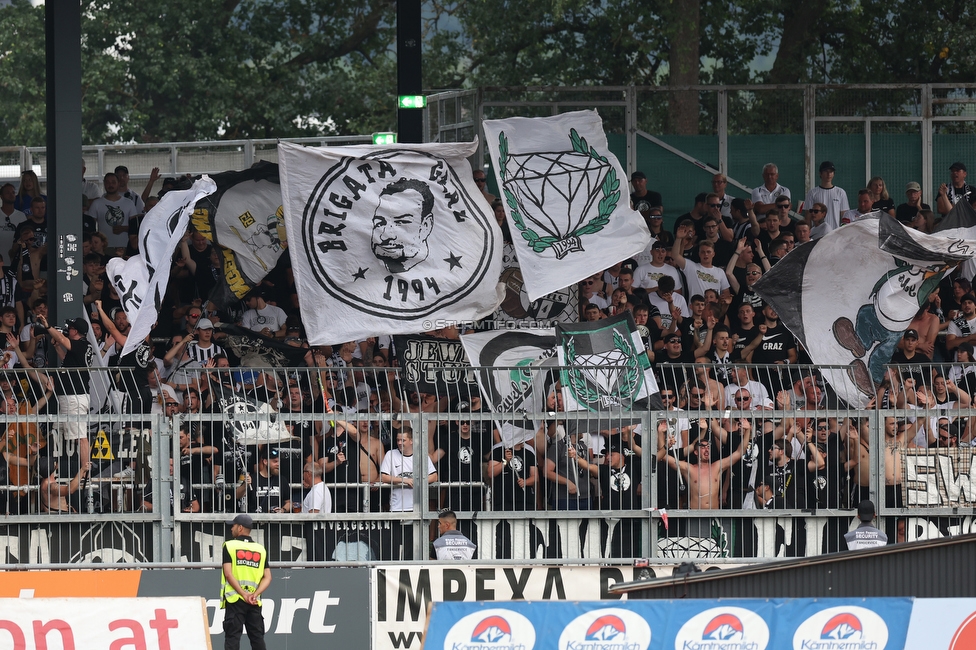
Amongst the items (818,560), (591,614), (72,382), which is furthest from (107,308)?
→ (818,560)

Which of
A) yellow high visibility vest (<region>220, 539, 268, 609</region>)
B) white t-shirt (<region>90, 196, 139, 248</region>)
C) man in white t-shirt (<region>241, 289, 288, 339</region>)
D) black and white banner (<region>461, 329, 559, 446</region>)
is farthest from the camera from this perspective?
white t-shirt (<region>90, 196, 139, 248</region>)

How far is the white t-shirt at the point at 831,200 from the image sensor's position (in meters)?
18.6

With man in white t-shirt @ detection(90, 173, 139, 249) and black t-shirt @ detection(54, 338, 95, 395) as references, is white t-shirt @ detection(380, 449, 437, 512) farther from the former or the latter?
man in white t-shirt @ detection(90, 173, 139, 249)

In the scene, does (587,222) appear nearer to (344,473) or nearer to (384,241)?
(384,241)

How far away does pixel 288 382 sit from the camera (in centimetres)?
1257

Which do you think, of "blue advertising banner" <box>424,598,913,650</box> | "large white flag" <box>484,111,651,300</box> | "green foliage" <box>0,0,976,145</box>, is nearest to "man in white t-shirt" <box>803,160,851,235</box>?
"large white flag" <box>484,111,651,300</box>

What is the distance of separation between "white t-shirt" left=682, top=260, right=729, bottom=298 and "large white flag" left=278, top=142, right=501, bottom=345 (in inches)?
145

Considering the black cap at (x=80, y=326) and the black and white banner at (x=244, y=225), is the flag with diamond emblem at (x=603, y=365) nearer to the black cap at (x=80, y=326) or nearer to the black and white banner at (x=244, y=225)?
the black and white banner at (x=244, y=225)

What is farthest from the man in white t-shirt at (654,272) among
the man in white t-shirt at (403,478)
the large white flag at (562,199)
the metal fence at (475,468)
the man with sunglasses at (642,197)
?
the man in white t-shirt at (403,478)

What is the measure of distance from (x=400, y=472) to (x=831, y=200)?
856 centimetres

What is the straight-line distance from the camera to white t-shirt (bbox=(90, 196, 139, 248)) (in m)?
18.4

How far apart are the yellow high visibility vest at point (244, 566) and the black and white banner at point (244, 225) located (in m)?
3.64

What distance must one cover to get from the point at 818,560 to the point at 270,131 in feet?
96.6

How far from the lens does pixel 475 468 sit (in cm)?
1297
